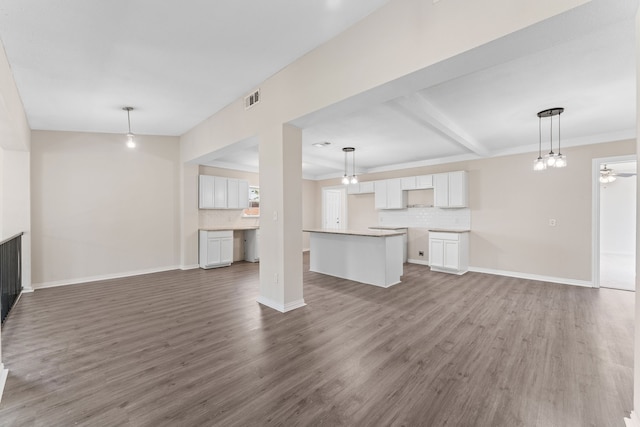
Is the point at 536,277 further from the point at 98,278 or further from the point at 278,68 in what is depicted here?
the point at 98,278

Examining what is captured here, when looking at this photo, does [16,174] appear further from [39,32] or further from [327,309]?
[327,309]

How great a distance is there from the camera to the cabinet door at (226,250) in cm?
649

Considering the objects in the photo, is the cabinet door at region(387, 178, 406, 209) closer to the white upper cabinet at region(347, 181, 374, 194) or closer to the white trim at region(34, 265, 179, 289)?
the white upper cabinet at region(347, 181, 374, 194)

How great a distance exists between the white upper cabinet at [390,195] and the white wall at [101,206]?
5.20 metres

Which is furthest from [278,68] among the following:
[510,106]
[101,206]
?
[101,206]

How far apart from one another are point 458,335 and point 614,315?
7.62 ft

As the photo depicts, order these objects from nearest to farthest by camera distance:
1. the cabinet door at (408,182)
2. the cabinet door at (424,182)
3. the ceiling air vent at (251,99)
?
1. the ceiling air vent at (251,99)
2. the cabinet door at (424,182)
3. the cabinet door at (408,182)

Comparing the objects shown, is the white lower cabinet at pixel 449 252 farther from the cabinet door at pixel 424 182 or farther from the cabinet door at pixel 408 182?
the cabinet door at pixel 408 182

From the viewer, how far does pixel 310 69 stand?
3.05 metres

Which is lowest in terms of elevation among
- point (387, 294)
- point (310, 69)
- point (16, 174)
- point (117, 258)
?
point (387, 294)

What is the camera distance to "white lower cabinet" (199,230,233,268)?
20.7ft

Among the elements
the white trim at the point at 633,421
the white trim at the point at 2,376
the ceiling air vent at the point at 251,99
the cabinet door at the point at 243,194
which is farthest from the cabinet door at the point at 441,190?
the white trim at the point at 2,376

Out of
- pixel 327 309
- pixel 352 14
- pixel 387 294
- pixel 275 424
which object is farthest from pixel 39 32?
pixel 387 294

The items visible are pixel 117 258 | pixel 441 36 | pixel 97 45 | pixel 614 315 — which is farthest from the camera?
pixel 117 258
